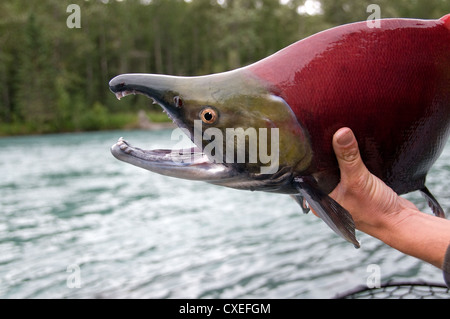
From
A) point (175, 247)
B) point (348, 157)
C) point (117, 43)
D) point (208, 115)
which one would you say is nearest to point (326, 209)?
point (348, 157)

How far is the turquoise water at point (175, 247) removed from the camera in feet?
19.6

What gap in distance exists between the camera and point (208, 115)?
1507mm

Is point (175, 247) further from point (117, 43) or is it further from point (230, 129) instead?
point (117, 43)

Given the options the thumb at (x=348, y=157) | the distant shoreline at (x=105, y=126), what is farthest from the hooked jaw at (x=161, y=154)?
the distant shoreline at (x=105, y=126)

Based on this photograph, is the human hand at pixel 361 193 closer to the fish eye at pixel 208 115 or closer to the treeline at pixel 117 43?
the fish eye at pixel 208 115

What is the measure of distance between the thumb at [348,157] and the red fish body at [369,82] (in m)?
0.03

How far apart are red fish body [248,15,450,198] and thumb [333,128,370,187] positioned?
0.03 metres

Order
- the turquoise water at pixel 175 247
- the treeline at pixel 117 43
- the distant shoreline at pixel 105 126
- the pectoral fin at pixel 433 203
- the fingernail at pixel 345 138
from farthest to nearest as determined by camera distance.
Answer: the treeline at pixel 117 43 → the distant shoreline at pixel 105 126 → the turquoise water at pixel 175 247 → the pectoral fin at pixel 433 203 → the fingernail at pixel 345 138

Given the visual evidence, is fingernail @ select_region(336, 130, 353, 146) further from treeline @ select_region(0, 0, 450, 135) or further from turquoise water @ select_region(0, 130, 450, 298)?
treeline @ select_region(0, 0, 450, 135)

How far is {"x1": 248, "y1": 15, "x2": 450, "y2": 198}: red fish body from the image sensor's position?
144cm

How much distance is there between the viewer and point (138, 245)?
26.6ft

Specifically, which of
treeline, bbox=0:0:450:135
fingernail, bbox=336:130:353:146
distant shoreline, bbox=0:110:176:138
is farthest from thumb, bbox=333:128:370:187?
treeline, bbox=0:0:450:135

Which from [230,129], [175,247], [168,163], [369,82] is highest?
[369,82]

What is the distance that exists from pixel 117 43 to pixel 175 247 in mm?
35423
